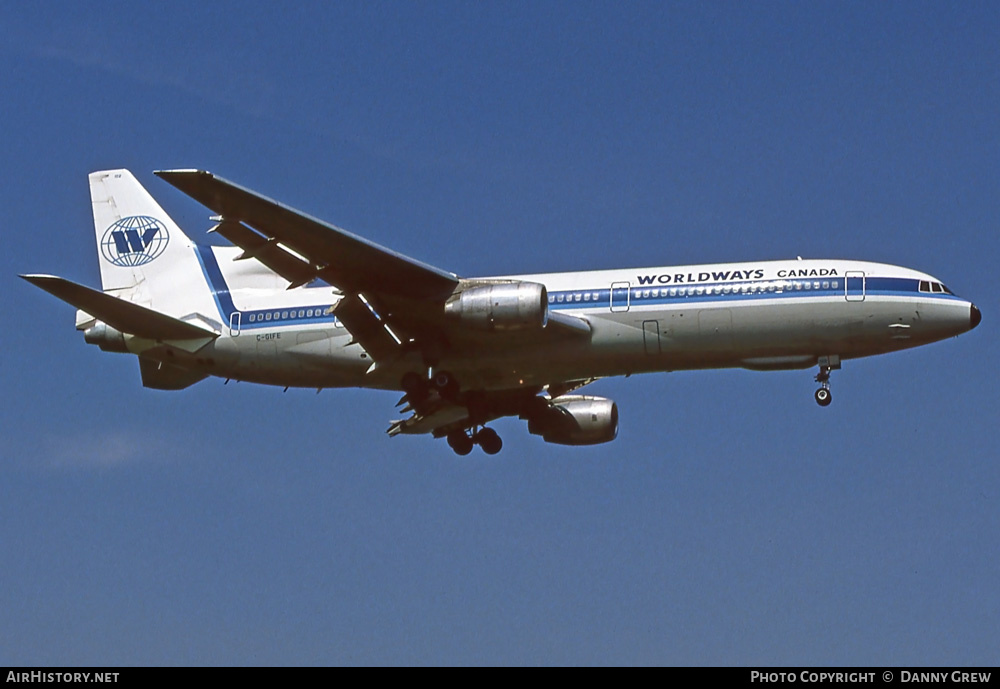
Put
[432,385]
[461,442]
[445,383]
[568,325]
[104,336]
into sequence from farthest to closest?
[461,442]
[104,336]
[432,385]
[445,383]
[568,325]

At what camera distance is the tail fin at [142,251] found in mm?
46969

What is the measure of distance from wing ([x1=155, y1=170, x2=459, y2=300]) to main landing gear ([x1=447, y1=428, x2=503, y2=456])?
7637 millimetres

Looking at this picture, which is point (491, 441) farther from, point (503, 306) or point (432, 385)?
point (503, 306)

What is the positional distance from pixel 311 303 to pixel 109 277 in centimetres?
767

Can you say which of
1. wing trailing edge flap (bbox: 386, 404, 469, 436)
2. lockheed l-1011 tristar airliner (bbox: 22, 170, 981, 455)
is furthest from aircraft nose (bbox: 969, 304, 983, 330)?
wing trailing edge flap (bbox: 386, 404, 469, 436)

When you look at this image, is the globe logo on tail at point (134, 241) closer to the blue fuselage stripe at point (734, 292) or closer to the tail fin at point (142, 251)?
the tail fin at point (142, 251)

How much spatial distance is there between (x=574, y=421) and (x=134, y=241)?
49.3 ft

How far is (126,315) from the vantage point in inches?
1763

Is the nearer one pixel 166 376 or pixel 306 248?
pixel 306 248

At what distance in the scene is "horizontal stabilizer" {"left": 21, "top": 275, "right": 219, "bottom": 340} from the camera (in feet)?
140

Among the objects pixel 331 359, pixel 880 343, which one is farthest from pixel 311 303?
pixel 880 343

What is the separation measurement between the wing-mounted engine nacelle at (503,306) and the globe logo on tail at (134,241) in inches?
449

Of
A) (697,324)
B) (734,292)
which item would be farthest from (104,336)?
(734,292)
